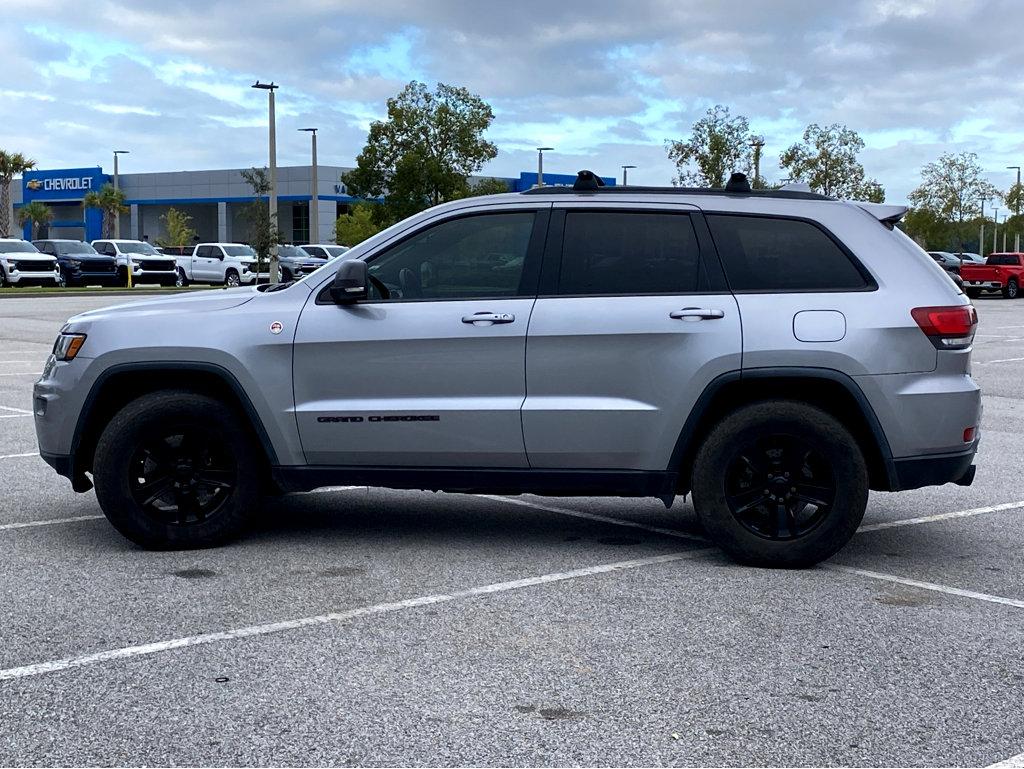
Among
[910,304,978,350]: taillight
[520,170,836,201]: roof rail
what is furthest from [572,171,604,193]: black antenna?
[910,304,978,350]: taillight

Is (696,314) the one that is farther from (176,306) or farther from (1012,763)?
(1012,763)

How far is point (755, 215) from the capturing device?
6602 millimetres

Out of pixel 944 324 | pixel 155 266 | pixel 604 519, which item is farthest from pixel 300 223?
pixel 944 324

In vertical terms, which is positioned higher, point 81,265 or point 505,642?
point 81,265

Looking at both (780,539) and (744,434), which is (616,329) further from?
(780,539)

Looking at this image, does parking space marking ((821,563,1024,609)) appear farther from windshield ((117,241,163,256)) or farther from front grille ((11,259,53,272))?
windshield ((117,241,163,256))

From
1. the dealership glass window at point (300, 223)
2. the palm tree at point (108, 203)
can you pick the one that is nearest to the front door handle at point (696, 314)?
the palm tree at point (108, 203)

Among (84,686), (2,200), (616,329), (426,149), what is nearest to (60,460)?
(84,686)

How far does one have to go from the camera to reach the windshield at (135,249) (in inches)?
2062

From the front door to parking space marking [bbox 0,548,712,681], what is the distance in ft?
2.12

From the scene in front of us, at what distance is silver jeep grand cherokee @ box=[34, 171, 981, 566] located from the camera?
629 centimetres

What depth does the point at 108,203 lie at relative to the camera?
8481 centimetres

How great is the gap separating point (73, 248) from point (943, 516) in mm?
46571

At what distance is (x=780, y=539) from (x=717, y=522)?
303 mm
